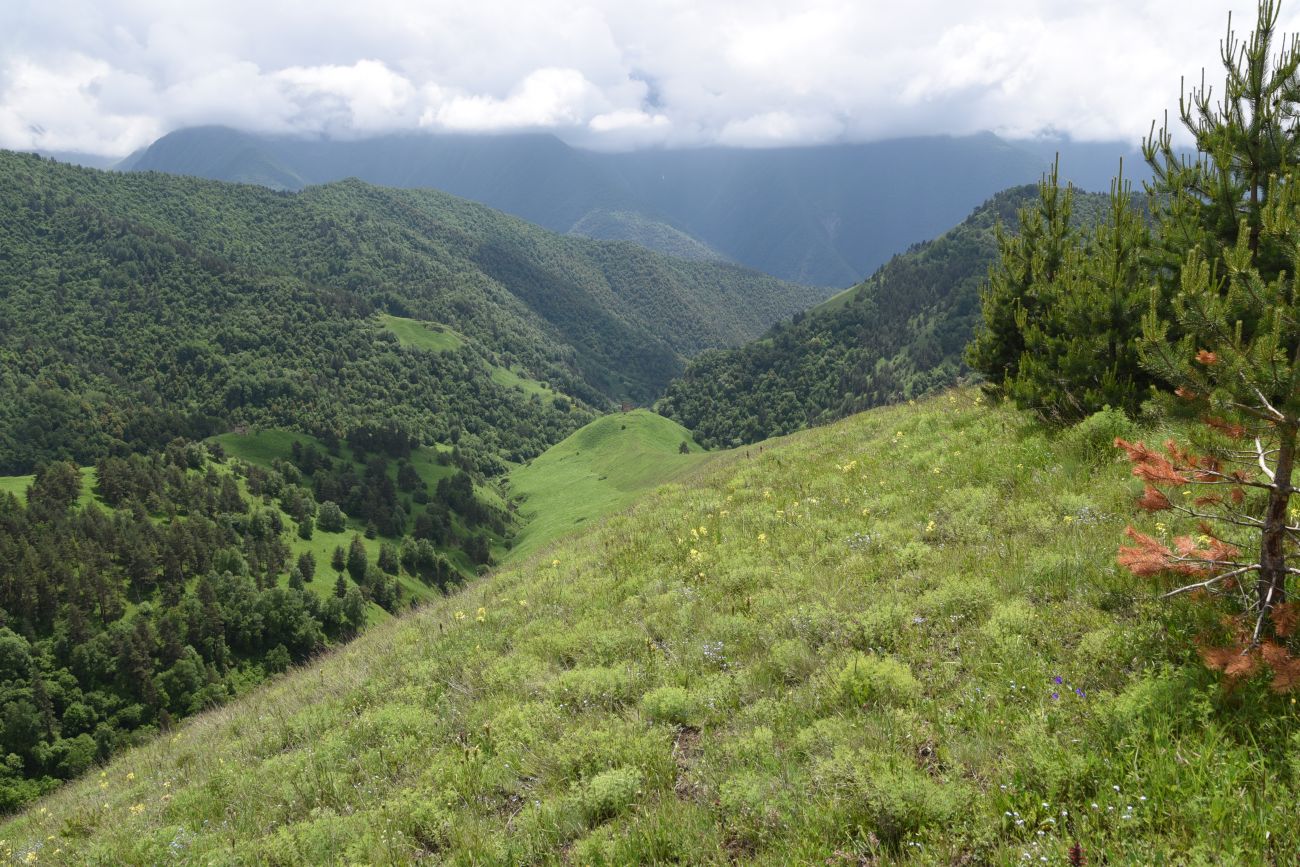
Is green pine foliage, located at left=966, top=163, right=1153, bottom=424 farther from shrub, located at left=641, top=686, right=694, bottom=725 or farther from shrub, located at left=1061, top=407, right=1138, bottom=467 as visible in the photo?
shrub, located at left=641, top=686, right=694, bottom=725

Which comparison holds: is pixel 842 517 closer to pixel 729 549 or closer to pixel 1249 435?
pixel 729 549

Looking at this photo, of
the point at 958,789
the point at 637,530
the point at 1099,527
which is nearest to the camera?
the point at 958,789

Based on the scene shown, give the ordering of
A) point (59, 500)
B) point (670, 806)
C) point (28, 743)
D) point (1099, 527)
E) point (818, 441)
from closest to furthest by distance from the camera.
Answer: point (670, 806)
point (1099, 527)
point (818, 441)
point (28, 743)
point (59, 500)

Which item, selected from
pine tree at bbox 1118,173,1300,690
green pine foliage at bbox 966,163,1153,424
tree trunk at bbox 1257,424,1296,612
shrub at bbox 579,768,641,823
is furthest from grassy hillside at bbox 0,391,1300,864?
green pine foliage at bbox 966,163,1153,424

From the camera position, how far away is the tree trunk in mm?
4922

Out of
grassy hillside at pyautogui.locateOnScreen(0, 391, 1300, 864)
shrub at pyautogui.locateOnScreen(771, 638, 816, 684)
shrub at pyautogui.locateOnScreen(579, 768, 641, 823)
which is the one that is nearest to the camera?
grassy hillside at pyautogui.locateOnScreen(0, 391, 1300, 864)

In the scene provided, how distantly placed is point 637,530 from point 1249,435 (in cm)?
1166

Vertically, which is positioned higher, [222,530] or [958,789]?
[958,789]

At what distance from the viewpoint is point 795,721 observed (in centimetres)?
649

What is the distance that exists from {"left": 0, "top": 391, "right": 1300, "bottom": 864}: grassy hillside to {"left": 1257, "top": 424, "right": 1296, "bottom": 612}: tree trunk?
0.79 meters

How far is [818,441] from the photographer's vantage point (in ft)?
73.2

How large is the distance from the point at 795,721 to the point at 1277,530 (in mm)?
4263

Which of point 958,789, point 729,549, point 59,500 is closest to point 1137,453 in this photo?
point 958,789

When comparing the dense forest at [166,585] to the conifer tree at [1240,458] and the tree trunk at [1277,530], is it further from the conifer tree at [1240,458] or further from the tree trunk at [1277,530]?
the tree trunk at [1277,530]
